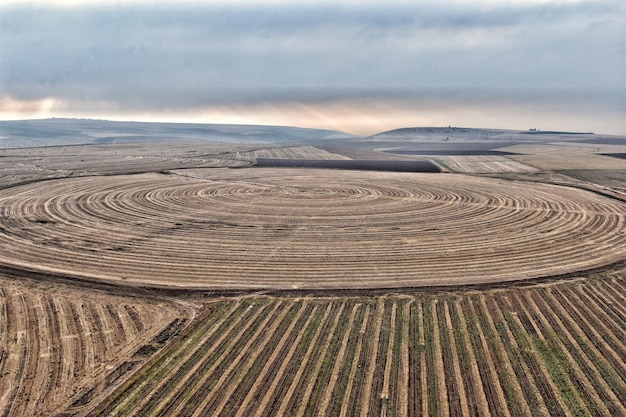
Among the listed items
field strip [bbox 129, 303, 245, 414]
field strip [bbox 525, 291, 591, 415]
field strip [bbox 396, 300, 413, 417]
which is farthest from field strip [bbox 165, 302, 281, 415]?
field strip [bbox 525, 291, 591, 415]

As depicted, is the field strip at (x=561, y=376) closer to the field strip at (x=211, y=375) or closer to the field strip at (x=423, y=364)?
the field strip at (x=423, y=364)

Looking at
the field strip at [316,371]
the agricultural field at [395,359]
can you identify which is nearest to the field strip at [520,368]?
the agricultural field at [395,359]

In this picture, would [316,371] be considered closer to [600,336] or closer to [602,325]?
[600,336]

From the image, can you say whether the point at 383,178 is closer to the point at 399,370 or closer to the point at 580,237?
the point at 580,237

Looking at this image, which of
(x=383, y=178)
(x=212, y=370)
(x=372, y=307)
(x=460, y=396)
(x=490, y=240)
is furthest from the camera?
(x=383, y=178)

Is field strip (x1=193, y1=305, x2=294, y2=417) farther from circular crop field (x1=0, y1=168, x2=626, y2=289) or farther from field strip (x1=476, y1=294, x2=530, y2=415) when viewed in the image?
field strip (x1=476, y1=294, x2=530, y2=415)

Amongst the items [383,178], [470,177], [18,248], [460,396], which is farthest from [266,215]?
[470,177]

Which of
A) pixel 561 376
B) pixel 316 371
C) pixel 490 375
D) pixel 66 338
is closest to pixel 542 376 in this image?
pixel 561 376

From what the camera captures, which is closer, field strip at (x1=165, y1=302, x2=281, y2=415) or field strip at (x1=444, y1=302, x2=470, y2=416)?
field strip at (x1=165, y1=302, x2=281, y2=415)
